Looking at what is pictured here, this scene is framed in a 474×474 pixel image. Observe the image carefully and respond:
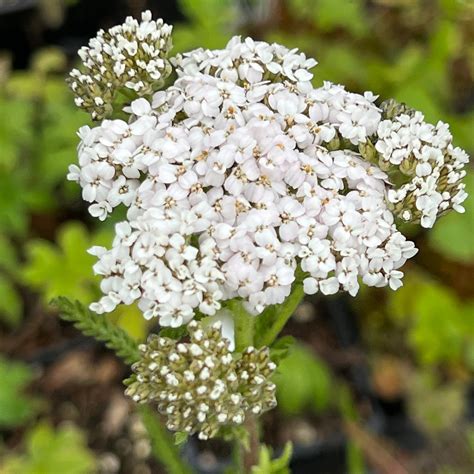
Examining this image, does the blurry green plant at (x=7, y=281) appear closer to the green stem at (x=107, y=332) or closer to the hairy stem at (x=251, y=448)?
the green stem at (x=107, y=332)

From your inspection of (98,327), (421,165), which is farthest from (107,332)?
(421,165)

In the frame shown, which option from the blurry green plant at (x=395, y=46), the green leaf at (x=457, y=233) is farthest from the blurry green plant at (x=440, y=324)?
the blurry green plant at (x=395, y=46)

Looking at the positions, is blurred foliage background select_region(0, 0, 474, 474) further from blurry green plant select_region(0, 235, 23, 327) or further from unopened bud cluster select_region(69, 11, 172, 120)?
unopened bud cluster select_region(69, 11, 172, 120)

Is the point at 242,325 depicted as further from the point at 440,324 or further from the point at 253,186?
the point at 440,324

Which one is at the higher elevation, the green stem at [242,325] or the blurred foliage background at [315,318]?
the green stem at [242,325]

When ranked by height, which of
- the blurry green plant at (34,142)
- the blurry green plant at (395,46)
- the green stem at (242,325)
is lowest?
the blurry green plant at (34,142)

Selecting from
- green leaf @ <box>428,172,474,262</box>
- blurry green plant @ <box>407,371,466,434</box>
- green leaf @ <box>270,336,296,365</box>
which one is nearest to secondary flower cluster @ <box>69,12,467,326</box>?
green leaf @ <box>270,336,296,365</box>
